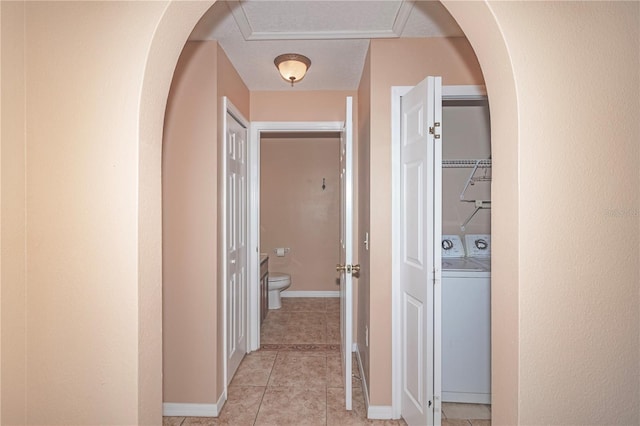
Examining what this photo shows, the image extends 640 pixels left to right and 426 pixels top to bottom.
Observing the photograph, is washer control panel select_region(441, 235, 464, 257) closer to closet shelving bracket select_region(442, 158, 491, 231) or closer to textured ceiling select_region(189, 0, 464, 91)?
closet shelving bracket select_region(442, 158, 491, 231)

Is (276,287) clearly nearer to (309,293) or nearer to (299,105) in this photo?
(309,293)

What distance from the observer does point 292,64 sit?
8.01 ft

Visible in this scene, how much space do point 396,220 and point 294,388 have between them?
1.52 meters

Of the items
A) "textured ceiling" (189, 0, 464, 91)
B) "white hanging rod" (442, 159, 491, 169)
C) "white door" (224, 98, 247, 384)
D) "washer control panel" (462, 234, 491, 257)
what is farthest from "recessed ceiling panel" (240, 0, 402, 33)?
"washer control panel" (462, 234, 491, 257)

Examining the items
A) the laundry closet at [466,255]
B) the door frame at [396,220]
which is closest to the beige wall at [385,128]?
the door frame at [396,220]

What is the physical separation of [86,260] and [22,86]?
55 centimetres

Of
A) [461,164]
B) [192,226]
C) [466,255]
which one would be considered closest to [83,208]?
[192,226]

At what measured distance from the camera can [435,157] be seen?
1827mm

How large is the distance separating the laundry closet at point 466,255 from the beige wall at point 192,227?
159 cm

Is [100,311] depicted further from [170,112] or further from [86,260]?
Result: [170,112]

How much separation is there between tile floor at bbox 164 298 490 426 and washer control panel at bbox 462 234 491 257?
3.86 ft

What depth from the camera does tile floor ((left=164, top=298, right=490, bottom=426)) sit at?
2.25 metres

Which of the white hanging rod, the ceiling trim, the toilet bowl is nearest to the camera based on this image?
the ceiling trim

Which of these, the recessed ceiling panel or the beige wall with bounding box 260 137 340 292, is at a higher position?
the recessed ceiling panel
